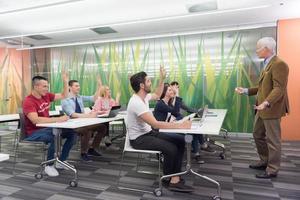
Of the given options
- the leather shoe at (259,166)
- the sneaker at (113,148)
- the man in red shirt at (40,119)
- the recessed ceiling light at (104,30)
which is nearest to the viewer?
the man in red shirt at (40,119)

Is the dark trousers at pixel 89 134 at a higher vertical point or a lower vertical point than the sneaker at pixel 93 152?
higher

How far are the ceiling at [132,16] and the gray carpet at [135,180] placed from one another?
8.71ft

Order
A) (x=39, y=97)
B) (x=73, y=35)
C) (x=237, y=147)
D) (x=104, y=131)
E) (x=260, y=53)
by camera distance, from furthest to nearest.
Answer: (x=73, y=35) → (x=237, y=147) → (x=104, y=131) → (x=39, y=97) → (x=260, y=53)

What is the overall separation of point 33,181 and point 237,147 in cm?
353

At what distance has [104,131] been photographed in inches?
174

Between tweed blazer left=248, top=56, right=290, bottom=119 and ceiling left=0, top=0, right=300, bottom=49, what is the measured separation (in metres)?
1.98

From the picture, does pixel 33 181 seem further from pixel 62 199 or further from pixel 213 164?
pixel 213 164

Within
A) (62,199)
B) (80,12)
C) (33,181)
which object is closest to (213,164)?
(62,199)

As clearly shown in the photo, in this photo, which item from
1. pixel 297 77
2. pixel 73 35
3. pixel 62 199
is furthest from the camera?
pixel 73 35

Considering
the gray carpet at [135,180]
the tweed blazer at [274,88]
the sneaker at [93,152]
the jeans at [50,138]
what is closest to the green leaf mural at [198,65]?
the gray carpet at [135,180]

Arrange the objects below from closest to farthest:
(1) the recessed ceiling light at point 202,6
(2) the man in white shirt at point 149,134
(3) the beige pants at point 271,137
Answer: (2) the man in white shirt at point 149,134 < (3) the beige pants at point 271,137 < (1) the recessed ceiling light at point 202,6

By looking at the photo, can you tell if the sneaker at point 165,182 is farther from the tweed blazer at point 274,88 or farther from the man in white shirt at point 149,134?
the tweed blazer at point 274,88

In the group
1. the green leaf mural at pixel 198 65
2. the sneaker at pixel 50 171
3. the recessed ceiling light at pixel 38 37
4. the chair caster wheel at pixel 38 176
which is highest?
the recessed ceiling light at pixel 38 37

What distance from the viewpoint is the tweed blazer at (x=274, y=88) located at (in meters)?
2.84
